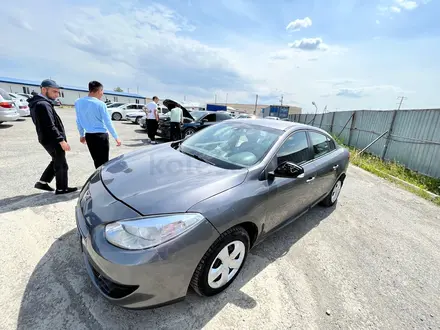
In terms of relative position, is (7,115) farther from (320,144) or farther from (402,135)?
(402,135)

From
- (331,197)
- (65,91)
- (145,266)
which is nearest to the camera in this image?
(145,266)

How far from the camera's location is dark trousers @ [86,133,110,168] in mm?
3588

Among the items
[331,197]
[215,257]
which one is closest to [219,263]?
[215,257]

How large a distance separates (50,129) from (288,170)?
10.8ft

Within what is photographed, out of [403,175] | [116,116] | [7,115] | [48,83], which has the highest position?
[48,83]

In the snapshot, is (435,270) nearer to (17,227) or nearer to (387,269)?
(387,269)

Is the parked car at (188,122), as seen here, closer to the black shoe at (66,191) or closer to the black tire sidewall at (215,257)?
the black shoe at (66,191)

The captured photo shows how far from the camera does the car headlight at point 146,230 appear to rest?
1499 millimetres

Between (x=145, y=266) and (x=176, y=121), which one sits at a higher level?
(x=176, y=121)

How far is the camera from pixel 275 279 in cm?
226

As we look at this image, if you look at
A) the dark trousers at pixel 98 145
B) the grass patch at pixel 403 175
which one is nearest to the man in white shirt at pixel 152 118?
the dark trousers at pixel 98 145

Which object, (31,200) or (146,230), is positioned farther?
(31,200)

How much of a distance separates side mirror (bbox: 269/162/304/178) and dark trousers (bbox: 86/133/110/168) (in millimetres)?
2881

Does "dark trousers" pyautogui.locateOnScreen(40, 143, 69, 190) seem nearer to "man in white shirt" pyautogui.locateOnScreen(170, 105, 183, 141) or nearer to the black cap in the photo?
the black cap
